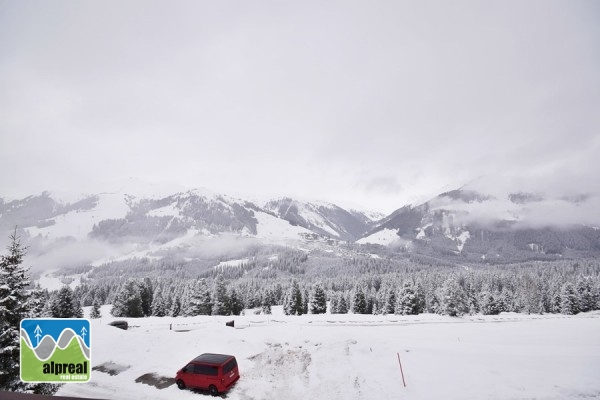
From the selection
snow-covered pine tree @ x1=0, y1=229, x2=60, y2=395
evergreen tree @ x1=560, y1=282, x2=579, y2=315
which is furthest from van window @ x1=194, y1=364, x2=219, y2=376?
evergreen tree @ x1=560, y1=282, x2=579, y2=315

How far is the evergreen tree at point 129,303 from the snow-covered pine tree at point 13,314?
2003 inches

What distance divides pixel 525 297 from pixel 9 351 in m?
110

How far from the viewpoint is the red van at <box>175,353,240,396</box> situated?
690 inches

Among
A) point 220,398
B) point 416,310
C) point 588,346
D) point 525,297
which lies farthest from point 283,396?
point 525,297

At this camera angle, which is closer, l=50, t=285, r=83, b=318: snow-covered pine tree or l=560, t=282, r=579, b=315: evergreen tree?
l=50, t=285, r=83, b=318: snow-covered pine tree

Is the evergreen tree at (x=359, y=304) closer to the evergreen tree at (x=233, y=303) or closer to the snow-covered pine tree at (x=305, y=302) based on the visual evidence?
the snow-covered pine tree at (x=305, y=302)

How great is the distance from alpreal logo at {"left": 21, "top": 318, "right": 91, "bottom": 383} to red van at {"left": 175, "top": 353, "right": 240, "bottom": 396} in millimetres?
11722

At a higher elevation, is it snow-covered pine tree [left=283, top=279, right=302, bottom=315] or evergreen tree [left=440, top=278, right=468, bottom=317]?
evergreen tree [left=440, top=278, right=468, bottom=317]

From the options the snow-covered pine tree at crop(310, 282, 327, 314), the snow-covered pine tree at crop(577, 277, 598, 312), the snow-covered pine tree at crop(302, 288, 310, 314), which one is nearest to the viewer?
the snow-covered pine tree at crop(310, 282, 327, 314)

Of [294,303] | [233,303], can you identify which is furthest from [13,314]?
[233,303]

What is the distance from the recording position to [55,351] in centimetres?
704

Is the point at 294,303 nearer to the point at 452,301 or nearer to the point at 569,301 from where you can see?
the point at 452,301

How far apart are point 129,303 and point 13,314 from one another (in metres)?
53.0

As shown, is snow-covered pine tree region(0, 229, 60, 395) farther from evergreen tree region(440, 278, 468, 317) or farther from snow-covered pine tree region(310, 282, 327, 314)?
snow-covered pine tree region(310, 282, 327, 314)
